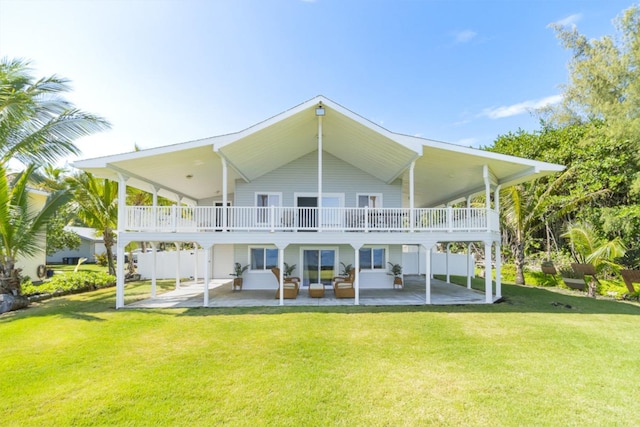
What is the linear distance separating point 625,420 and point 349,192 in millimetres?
10786

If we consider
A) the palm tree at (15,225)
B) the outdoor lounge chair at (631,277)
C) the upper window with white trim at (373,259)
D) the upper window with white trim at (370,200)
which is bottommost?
the outdoor lounge chair at (631,277)

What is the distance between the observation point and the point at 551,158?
17.3 m

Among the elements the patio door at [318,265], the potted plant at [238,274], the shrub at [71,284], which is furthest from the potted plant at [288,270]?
the shrub at [71,284]

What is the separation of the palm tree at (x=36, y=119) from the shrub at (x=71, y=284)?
15.3ft

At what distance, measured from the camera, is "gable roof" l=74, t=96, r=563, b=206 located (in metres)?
9.48

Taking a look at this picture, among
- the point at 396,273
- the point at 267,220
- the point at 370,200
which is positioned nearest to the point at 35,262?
the point at 267,220

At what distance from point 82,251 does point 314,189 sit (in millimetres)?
33054

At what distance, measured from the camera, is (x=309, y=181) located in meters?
13.6

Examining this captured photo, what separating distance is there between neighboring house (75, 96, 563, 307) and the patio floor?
0.65m

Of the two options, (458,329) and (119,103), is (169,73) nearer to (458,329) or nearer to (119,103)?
(119,103)

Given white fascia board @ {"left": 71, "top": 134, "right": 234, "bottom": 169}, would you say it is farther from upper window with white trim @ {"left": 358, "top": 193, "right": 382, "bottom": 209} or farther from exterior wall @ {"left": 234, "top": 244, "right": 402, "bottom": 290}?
upper window with white trim @ {"left": 358, "top": 193, "right": 382, "bottom": 209}

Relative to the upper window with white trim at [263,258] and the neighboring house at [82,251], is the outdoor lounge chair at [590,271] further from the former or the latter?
the neighboring house at [82,251]

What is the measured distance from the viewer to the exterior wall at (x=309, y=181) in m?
13.5

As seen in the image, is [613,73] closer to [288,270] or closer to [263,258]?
[288,270]
